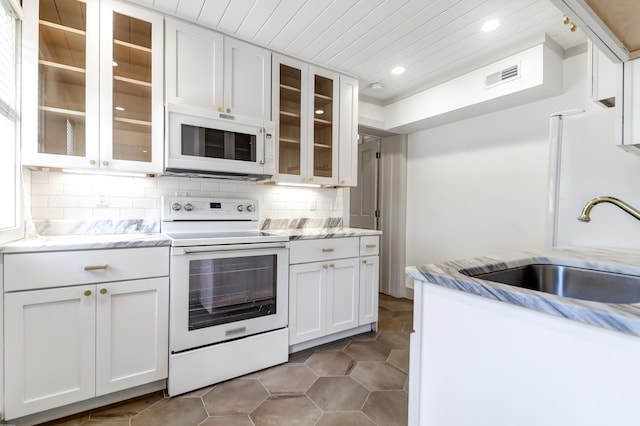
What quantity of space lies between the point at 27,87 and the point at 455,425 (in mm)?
2537

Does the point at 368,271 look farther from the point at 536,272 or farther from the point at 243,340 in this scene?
the point at 536,272

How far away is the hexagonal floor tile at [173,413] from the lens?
1.60 metres

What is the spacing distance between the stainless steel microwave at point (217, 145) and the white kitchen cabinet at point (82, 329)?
2.22ft

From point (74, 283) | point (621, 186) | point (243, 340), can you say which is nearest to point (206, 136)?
point (74, 283)

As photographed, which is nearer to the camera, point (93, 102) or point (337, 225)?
point (93, 102)

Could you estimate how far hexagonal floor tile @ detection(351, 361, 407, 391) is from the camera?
1.99m

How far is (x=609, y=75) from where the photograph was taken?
1.34 metres

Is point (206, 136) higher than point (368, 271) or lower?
higher

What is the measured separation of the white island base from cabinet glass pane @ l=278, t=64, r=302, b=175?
2.00 meters

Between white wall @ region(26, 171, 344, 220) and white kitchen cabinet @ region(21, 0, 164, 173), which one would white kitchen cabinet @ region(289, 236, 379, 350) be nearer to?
white wall @ region(26, 171, 344, 220)

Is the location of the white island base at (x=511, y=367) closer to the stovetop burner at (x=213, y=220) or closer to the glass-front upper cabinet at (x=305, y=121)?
the stovetop burner at (x=213, y=220)

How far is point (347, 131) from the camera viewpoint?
299 centimetres

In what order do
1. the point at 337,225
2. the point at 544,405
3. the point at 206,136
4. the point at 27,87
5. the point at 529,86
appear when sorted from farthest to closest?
the point at 337,225, the point at 529,86, the point at 206,136, the point at 27,87, the point at 544,405

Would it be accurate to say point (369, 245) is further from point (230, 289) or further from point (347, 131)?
point (230, 289)
